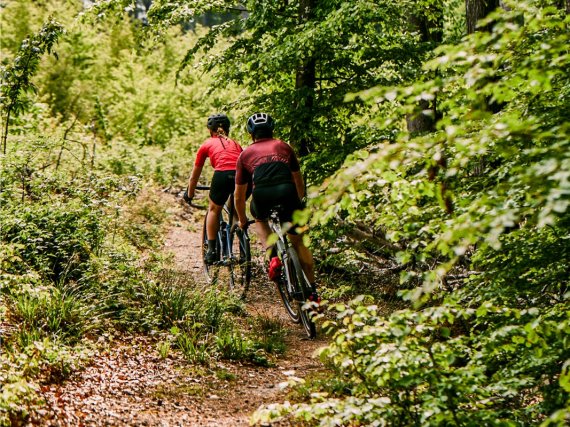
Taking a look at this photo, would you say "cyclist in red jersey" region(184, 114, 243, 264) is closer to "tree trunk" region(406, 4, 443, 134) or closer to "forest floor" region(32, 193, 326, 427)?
"forest floor" region(32, 193, 326, 427)

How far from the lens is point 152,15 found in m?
9.24

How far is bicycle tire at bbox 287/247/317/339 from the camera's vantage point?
21.3 feet

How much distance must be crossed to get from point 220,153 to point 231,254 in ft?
4.62

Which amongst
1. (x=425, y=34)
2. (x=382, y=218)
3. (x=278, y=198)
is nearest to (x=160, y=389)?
(x=278, y=198)

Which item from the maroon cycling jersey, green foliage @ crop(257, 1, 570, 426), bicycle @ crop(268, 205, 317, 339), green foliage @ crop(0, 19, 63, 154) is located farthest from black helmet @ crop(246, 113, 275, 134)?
green foliage @ crop(0, 19, 63, 154)

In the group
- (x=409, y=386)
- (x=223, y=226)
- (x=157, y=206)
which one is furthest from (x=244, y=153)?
(x=157, y=206)

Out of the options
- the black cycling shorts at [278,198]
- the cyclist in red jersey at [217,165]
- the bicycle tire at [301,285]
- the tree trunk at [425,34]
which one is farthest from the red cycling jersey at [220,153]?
the tree trunk at [425,34]

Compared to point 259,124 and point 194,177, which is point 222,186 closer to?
point 194,177

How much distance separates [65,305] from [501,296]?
12.5 ft

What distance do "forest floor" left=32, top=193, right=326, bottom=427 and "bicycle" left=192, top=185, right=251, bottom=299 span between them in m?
1.66

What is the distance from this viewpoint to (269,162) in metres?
6.49

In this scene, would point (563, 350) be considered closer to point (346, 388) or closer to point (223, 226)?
point (346, 388)

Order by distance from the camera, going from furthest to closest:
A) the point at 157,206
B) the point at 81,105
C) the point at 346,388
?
the point at 81,105 → the point at 157,206 → the point at 346,388

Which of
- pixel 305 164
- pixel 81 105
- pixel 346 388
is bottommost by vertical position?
pixel 346 388
